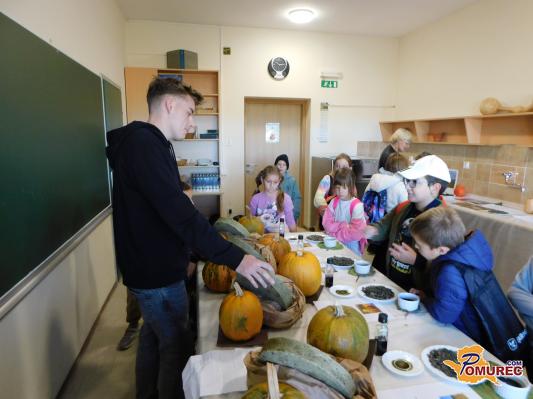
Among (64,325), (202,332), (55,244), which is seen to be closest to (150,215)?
(202,332)

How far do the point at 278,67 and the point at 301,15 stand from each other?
93 centimetres

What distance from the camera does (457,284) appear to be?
4.47 ft

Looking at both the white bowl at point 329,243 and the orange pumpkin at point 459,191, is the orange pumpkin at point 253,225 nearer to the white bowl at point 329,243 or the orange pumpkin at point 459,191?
the white bowl at point 329,243

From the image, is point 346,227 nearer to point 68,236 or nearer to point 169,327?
point 169,327

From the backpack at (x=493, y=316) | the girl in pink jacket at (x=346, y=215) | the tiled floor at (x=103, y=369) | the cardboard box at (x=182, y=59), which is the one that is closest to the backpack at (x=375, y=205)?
the girl in pink jacket at (x=346, y=215)

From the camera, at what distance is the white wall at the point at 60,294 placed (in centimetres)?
163

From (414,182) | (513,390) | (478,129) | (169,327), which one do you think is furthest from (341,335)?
(478,129)

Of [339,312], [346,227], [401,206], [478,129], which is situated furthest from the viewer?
[478,129]

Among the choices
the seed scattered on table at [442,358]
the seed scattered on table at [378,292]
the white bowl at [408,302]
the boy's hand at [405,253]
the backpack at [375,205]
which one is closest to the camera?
the seed scattered on table at [442,358]

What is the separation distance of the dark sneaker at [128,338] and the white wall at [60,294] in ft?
0.89

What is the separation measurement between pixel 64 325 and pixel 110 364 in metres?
0.44

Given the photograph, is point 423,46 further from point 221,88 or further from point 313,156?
point 221,88

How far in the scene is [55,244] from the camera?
203 cm

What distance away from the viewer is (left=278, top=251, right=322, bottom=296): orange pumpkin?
Result: 62.0 inches
